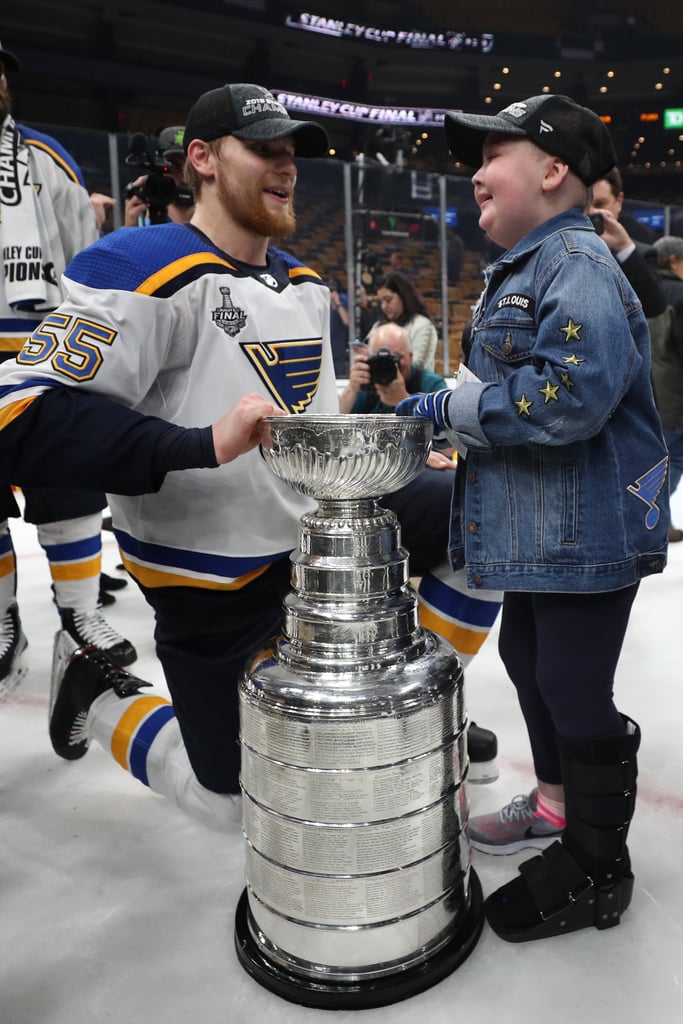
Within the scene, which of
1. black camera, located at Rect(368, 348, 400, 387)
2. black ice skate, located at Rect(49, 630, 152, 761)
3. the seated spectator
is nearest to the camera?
black ice skate, located at Rect(49, 630, 152, 761)

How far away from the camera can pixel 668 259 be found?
3.39 metres

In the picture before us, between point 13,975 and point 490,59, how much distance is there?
15.2 m

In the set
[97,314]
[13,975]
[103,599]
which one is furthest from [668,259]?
[13,975]

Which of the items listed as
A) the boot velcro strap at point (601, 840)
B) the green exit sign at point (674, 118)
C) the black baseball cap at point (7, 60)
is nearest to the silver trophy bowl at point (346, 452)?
the boot velcro strap at point (601, 840)

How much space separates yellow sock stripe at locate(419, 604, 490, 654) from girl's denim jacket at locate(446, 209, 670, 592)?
280 mm

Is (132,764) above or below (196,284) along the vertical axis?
below

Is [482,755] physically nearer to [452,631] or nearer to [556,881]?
[452,631]

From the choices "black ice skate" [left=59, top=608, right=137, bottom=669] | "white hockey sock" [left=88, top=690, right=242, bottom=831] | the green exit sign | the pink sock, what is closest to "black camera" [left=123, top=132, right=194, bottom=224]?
"black ice skate" [left=59, top=608, right=137, bottom=669]

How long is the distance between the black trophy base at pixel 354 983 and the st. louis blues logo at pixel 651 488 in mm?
595

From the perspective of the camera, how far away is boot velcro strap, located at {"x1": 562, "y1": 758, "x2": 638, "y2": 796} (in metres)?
1.10

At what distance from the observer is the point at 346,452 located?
3.10ft

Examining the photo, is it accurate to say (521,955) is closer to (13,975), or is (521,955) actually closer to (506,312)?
(13,975)

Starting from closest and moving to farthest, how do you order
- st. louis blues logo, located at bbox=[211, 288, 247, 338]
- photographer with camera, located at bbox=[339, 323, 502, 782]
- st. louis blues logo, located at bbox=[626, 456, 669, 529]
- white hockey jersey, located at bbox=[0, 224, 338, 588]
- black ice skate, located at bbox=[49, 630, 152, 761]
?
st. louis blues logo, located at bbox=[626, 456, 669, 529], white hockey jersey, located at bbox=[0, 224, 338, 588], st. louis blues logo, located at bbox=[211, 288, 247, 338], photographer with camera, located at bbox=[339, 323, 502, 782], black ice skate, located at bbox=[49, 630, 152, 761]

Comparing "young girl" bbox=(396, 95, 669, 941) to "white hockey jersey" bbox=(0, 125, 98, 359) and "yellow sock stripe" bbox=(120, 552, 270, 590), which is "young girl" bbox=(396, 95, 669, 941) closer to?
"yellow sock stripe" bbox=(120, 552, 270, 590)
